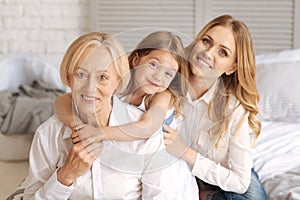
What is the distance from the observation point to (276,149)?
246cm

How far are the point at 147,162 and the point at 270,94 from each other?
4.94ft

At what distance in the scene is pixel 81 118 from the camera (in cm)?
131

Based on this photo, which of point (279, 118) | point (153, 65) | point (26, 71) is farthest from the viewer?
point (26, 71)

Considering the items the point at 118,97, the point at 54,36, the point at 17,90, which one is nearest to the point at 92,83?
the point at 118,97

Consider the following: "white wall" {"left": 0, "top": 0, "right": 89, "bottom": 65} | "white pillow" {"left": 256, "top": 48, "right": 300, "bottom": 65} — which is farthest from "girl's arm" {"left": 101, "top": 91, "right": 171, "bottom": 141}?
Result: "white wall" {"left": 0, "top": 0, "right": 89, "bottom": 65}

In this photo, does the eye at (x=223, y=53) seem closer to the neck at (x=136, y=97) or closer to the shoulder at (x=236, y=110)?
the shoulder at (x=236, y=110)

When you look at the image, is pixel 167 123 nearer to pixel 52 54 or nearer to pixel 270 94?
pixel 270 94

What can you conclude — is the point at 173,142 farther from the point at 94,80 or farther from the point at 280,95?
the point at 280,95

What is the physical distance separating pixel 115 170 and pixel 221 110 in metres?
0.33

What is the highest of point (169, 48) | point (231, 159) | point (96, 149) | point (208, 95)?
point (169, 48)

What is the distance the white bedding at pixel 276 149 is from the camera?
226 cm

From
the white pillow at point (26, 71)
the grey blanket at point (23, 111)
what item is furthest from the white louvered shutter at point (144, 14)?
the grey blanket at point (23, 111)

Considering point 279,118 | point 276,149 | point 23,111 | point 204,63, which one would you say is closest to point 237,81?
point 204,63

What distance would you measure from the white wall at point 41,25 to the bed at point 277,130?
1066 mm
